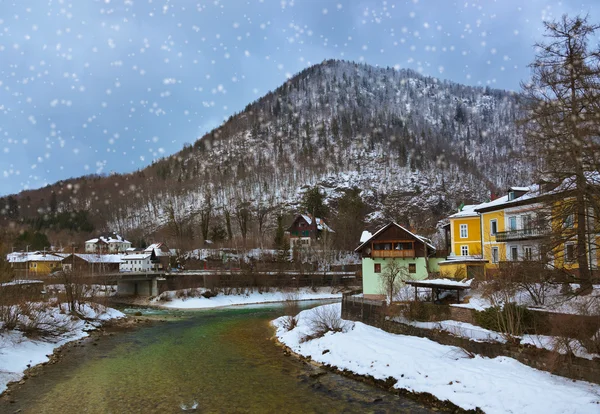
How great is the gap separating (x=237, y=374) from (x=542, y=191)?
52.8 feet

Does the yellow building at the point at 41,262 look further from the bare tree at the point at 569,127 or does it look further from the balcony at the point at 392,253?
the bare tree at the point at 569,127

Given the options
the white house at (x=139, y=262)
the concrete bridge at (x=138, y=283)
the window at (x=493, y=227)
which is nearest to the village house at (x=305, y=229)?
the white house at (x=139, y=262)

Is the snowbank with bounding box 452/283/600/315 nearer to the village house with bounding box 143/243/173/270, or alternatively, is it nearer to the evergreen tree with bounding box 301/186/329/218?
the village house with bounding box 143/243/173/270

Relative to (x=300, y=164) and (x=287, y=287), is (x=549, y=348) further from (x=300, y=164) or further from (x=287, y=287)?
(x=300, y=164)

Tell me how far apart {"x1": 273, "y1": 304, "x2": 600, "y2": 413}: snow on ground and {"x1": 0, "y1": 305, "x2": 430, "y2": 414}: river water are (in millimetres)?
1298

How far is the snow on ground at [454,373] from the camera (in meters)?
13.6

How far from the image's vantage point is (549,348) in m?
16.6

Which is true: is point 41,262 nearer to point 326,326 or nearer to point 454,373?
point 326,326

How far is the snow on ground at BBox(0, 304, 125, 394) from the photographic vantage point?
1918 centimetres

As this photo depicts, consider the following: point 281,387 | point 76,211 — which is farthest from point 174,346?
point 76,211

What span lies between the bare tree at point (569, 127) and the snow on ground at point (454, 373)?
179 inches

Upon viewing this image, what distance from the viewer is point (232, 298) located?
60.3 m

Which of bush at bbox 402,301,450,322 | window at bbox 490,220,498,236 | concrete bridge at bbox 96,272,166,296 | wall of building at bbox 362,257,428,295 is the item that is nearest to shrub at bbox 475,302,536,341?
bush at bbox 402,301,450,322

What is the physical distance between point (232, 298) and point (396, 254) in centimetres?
2630
